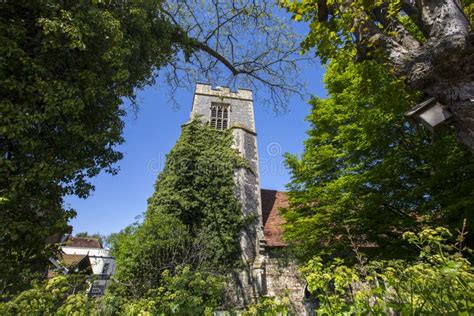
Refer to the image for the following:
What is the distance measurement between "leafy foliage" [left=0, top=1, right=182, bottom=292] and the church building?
14.6 ft

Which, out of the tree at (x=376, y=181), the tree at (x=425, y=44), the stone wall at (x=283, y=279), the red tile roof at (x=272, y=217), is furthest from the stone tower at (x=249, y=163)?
the tree at (x=425, y=44)

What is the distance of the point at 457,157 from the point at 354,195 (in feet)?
9.18

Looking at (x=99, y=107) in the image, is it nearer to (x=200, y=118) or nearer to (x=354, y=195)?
(x=354, y=195)

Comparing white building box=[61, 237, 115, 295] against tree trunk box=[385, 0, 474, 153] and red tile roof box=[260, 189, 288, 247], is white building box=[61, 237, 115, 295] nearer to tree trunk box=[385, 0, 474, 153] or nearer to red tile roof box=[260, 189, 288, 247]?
red tile roof box=[260, 189, 288, 247]

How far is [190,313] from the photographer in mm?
2438

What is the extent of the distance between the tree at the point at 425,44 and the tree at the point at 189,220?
965 centimetres

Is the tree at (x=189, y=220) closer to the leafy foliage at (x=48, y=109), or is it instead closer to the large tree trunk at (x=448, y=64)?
the leafy foliage at (x=48, y=109)

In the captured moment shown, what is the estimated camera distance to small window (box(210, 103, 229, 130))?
1786 centimetres

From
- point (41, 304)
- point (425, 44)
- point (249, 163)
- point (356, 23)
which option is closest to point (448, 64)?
point (425, 44)

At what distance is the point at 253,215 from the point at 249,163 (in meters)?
3.47

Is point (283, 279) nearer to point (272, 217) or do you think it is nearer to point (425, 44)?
point (272, 217)

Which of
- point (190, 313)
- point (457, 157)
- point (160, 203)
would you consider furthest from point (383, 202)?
point (160, 203)

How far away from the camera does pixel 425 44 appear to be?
324cm

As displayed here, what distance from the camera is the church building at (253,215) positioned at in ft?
40.5
